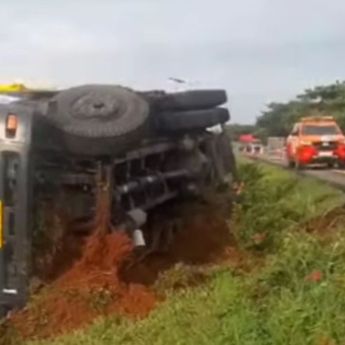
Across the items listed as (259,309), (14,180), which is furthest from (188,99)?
(259,309)

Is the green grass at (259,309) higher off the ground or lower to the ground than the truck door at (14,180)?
lower

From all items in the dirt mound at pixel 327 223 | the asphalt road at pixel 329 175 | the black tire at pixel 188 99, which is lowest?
the asphalt road at pixel 329 175

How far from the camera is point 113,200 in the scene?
29.2 feet

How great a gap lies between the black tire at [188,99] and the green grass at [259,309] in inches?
80.3

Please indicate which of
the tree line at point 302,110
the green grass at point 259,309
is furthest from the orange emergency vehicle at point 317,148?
the green grass at point 259,309

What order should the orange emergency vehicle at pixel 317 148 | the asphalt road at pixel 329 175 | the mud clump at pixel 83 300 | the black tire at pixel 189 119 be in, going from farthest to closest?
the orange emergency vehicle at pixel 317 148
the asphalt road at pixel 329 175
the black tire at pixel 189 119
the mud clump at pixel 83 300

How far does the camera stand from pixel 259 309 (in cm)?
685

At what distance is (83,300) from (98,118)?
155cm

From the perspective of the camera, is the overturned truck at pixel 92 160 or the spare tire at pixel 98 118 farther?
the spare tire at pixel 98 118

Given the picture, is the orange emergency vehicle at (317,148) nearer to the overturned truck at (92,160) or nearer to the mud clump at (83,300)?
the overturned truck at (92,160)

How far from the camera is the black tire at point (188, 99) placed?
10047 mm

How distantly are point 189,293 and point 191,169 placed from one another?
278cm

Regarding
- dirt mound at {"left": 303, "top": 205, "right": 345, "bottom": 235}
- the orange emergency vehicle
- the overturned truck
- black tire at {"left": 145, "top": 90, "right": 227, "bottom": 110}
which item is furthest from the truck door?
the orange emergency vehicle

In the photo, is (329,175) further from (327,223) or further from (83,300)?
(83,300)
